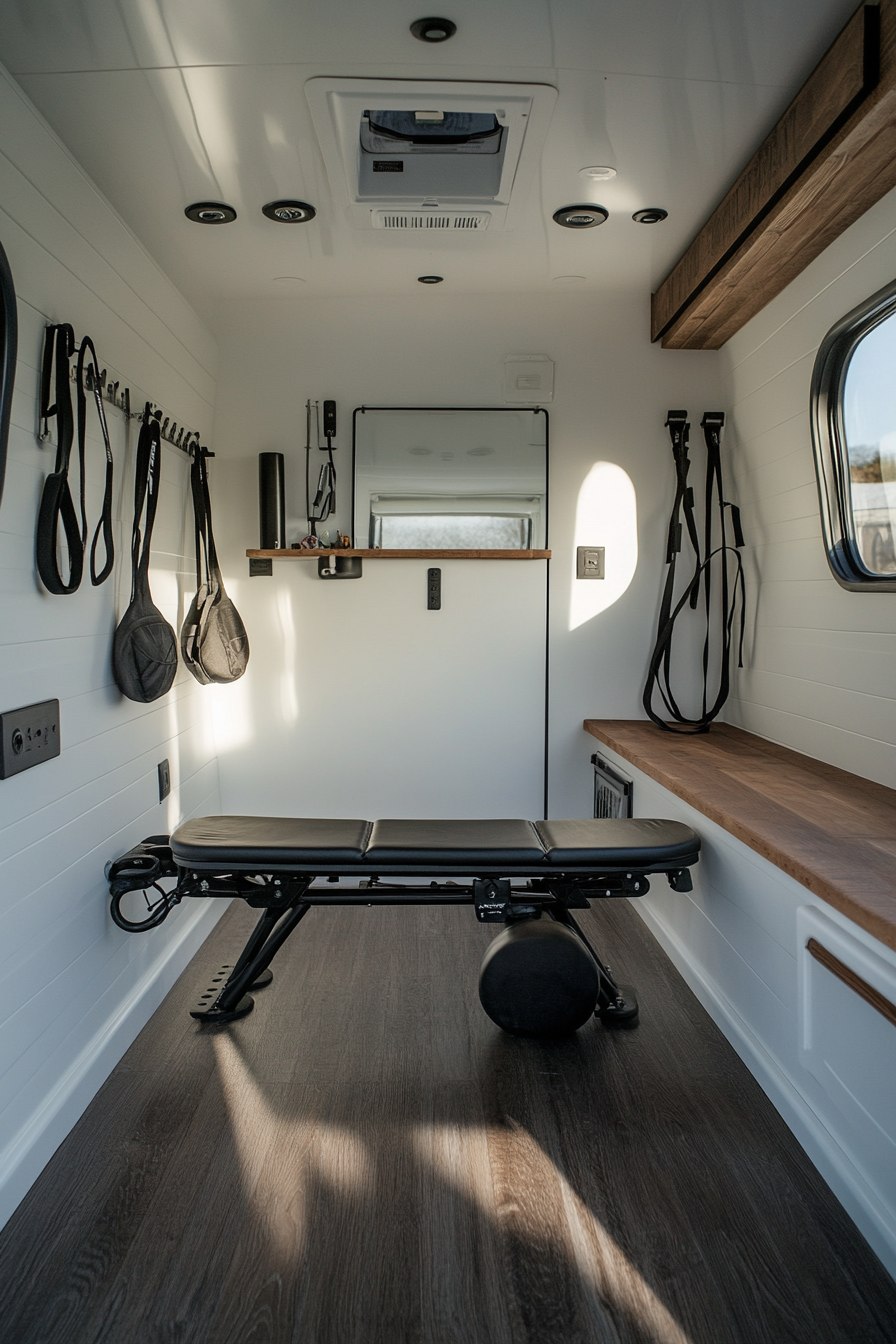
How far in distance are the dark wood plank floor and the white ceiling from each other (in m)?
2.51

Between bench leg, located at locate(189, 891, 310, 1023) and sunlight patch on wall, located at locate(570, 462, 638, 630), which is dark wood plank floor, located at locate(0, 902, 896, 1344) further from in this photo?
sunlight patch on wall, located at locate(570, 462, 638, 630)

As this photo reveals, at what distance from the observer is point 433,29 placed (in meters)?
1.84

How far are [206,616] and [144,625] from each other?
2.18ft

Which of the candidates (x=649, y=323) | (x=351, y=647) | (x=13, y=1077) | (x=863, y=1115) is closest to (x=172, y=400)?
(x=351, y=647)

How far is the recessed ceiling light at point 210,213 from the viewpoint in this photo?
8.74ft

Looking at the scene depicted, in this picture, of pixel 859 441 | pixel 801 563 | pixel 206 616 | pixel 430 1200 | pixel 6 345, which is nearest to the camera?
pixel 6 345

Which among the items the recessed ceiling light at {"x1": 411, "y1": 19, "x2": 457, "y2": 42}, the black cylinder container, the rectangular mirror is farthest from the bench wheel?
the recessed ceiling light at {"x1": 411, "y1": 19, "x2": 457, "y2": 42}

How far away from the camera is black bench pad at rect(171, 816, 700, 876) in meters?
2.37

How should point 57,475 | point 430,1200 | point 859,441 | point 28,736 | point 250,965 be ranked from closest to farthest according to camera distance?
point 430,1200 < point 28,736 < point 57,475 < point 859,441 < point 250,965

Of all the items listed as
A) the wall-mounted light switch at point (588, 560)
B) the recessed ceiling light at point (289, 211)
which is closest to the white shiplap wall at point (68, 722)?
the recessed ceiling light at point (289, 211)

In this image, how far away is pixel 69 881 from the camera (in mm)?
2207

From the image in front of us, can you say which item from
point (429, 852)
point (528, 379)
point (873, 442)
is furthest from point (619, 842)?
point (528, 379)

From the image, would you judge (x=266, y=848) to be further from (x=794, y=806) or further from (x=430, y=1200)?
(x=794, y=806)

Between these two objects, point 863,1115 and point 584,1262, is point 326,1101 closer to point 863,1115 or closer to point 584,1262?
point 584,1262
